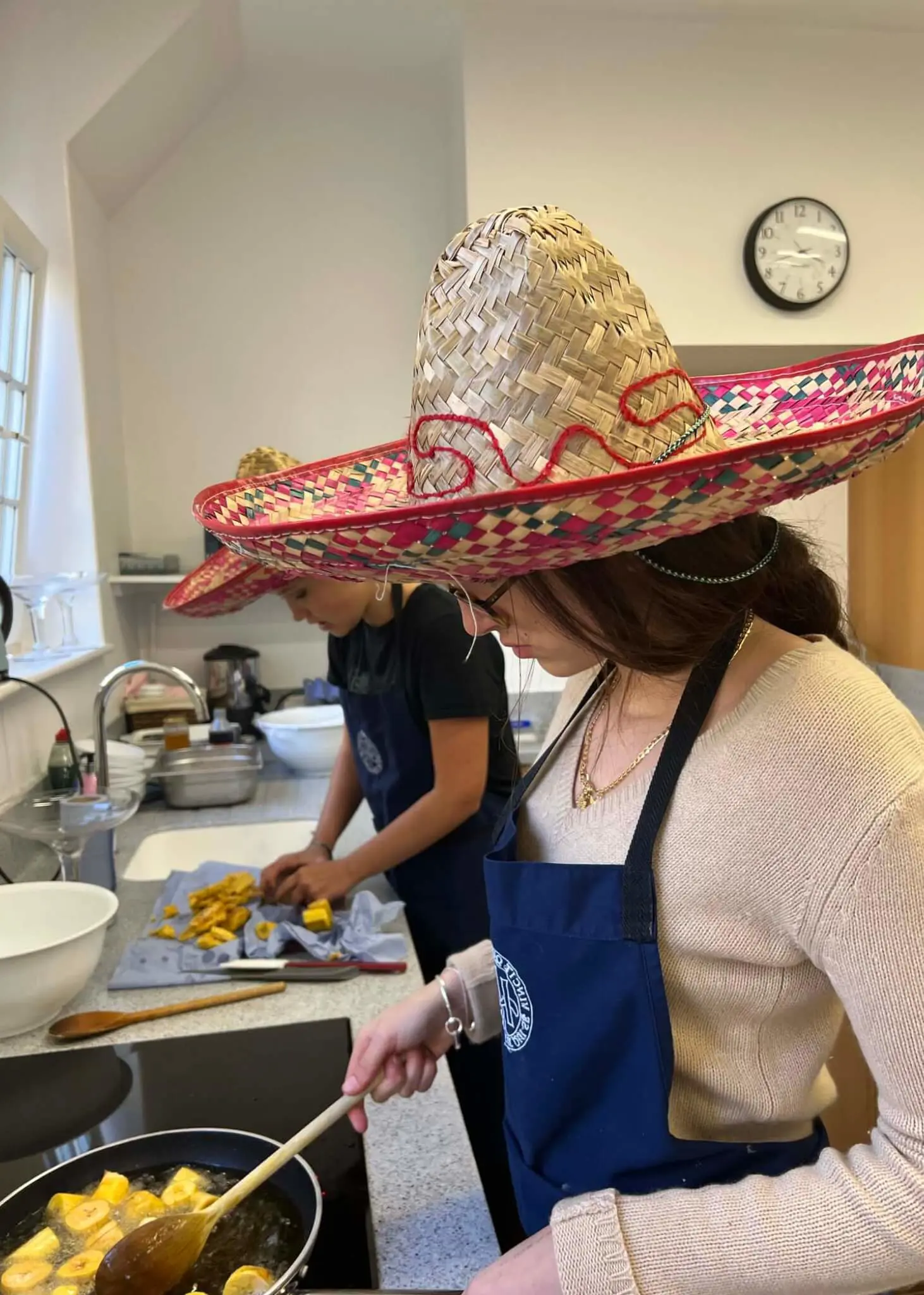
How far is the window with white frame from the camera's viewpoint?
79.7 inches

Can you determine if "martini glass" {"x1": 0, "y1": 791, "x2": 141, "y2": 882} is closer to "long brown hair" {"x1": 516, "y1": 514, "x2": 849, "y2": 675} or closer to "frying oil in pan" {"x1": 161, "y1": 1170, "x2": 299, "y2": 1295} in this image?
"frying oil in pan" {"x1": 161, "y1": 1170, "x2": 299, "y2": 1295}

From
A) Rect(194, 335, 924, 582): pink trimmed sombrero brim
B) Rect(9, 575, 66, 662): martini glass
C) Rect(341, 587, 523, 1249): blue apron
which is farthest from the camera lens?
→ Rect(9, 575, 66, 662): martini glass

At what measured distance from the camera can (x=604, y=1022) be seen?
1.92ft

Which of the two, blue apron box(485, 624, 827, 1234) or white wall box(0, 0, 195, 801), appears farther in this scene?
white wall box(0, 0, 195, 801)

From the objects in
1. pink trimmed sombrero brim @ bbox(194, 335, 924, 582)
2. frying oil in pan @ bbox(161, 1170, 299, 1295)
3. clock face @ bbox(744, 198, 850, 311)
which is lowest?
frying oil in pan @ bbox(161, 1170, 299, 1295)

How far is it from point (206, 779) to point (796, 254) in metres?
1.98

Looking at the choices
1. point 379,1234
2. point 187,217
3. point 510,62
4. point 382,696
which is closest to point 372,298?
point 187,217

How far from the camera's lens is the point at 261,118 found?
2615mm

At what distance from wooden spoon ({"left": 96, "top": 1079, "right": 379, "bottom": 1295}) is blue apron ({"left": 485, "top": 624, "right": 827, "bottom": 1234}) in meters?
0.23

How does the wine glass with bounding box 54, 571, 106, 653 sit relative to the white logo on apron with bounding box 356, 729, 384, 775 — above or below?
above

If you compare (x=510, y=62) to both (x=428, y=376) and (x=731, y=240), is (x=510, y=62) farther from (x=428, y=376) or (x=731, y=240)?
(x=428, y=376)

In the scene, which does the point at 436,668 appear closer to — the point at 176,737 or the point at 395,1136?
the point at 395,1136

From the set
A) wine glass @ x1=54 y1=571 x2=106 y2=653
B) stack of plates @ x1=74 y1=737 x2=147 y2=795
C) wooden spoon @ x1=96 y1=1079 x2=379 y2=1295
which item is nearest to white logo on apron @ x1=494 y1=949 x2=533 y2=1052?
wooden spoon @ x1=96 y1=1079 x2=379 y2=1295

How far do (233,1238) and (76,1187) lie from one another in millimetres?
149
